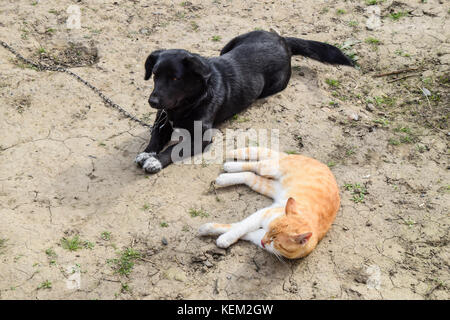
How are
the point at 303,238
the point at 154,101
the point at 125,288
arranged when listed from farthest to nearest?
the point at 154,101 < the point at 125,288 < the point at 303,238

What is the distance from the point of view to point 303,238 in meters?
2.98

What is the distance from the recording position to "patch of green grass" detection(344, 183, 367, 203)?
13.0 feet

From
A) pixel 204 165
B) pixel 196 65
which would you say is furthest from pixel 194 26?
pixel 204 165

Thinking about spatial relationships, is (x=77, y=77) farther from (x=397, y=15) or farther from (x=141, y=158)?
(x=397, y=15)

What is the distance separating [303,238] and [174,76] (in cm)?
203

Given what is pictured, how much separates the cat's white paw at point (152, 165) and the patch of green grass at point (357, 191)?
183cm

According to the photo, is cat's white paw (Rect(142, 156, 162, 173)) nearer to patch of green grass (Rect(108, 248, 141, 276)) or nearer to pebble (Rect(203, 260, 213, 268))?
patch of green grass (Rect(108, 248, 141, 276))

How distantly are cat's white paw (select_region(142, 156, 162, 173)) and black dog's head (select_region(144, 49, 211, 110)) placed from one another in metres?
0.52

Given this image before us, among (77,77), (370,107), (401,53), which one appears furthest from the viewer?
(401,53)

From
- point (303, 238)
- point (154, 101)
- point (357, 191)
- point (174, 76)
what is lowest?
point (357, 191)

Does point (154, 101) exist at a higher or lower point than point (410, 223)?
higher

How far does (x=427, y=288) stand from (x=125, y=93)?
3770 millimetres

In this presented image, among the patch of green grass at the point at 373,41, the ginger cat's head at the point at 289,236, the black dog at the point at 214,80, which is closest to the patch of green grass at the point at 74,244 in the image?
the black dog at the point at 214,80

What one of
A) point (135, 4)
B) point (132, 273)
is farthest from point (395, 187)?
point (135, 4)
